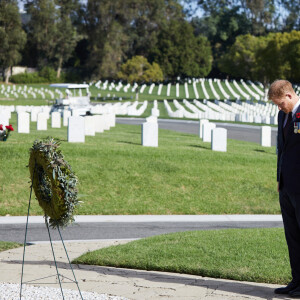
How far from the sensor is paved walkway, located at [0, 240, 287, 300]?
20.6 ft

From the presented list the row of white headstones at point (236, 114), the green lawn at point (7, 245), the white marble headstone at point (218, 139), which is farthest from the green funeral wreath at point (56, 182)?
the row of white headstones at point (236, 114)

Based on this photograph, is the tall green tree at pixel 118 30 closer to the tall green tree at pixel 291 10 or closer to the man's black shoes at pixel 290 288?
the tall green tree at pixel 291 10

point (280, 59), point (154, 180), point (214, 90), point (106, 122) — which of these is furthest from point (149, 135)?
point (214, 90)

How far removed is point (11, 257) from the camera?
26.8ft

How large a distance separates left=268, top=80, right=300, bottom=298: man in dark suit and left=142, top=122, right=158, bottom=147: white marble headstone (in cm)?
1214

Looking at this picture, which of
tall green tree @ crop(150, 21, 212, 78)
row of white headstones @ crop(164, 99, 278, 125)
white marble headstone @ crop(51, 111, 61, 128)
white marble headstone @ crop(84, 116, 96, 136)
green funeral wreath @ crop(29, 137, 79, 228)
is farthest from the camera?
tall green tree @ crop(150, 21, 212, 78)

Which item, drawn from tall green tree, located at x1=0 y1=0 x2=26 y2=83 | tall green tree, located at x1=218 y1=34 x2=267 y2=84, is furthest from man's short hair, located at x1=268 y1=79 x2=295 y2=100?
tall green tree, located at x1=0 y1=0 x2=26 y2=83

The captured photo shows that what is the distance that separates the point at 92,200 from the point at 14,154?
3.08 m

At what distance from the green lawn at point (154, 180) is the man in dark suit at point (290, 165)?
7.16 m

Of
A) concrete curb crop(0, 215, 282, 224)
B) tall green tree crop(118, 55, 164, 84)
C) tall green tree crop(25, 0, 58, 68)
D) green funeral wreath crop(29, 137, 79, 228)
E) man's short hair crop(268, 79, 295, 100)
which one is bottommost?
concrete curb crop(0, 215, 282, 224)

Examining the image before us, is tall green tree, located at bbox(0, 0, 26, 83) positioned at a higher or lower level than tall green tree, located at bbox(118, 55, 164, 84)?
higher

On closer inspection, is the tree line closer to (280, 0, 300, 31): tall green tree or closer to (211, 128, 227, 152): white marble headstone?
(280, 0, 300, 31): tall green tree

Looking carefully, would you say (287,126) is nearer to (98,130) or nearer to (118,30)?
(98,130)

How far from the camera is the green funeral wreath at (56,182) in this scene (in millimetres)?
5570
